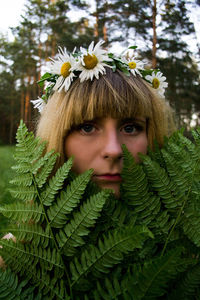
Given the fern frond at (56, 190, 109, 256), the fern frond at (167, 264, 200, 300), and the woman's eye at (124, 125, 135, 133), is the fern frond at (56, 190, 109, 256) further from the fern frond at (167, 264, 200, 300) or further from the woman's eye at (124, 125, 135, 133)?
the woman's eye at (124, 125, 135, 133)

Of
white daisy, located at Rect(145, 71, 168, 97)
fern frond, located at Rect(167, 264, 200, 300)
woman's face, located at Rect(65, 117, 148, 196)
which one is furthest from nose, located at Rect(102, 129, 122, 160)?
white daisy, located at Rect(145, 71, 168, 97)

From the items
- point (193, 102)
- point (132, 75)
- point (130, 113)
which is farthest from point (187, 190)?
point (193, 102)

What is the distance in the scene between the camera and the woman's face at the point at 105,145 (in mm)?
1036

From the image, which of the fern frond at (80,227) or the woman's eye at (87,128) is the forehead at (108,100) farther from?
the fern frond at (80,227)

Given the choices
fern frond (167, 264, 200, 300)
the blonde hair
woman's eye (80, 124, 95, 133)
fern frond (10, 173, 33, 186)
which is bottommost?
fern frond (167, 264, 200, 300)

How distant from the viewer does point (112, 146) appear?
1.00 meters

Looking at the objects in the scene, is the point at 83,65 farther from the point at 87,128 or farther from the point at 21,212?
the point at 21,212

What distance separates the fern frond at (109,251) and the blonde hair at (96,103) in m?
0.70

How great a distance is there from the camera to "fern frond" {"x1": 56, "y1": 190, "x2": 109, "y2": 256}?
574mm

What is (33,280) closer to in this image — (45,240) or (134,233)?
(45,240)

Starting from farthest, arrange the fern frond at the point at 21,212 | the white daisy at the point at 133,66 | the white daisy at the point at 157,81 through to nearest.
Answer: the white daisy at the point at 157,81
the white daisy at the point at 133,66
the fern frond at the point at 21,212

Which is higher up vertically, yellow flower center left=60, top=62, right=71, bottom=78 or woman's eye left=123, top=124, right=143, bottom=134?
yellow flower center left=60, top=62, right=71, bottom=78

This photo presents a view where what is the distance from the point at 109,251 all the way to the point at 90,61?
1.02 m

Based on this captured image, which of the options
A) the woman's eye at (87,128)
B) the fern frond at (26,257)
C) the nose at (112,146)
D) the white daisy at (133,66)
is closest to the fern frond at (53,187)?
the fern frond at (26,257)
